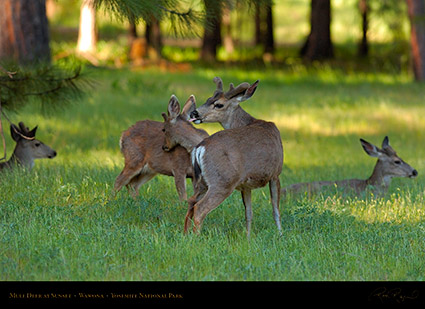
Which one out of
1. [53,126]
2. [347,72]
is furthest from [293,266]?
[347,72]

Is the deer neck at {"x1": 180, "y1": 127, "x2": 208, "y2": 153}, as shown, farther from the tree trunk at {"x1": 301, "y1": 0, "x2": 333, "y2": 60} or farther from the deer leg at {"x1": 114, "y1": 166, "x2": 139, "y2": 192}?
the tree trunk at {"x1": 301, "y1": 0, "x2": 333, "y2": 60}

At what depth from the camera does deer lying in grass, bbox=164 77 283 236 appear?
6613 mm

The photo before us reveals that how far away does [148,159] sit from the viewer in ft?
28.9

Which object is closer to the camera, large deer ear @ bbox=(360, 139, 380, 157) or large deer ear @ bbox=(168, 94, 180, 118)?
large deer ear @ bbox=(168, 94, 180, 118)

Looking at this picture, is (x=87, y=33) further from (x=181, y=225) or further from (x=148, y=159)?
(x=181, y=225)

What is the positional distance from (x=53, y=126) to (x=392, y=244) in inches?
336

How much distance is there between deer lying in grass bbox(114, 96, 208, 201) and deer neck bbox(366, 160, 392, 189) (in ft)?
8.72

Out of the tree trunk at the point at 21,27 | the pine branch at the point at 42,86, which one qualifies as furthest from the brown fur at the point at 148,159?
the tree trunk at the point at 21,27

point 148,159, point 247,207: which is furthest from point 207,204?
point 148,159

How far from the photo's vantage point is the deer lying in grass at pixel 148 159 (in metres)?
8.62
